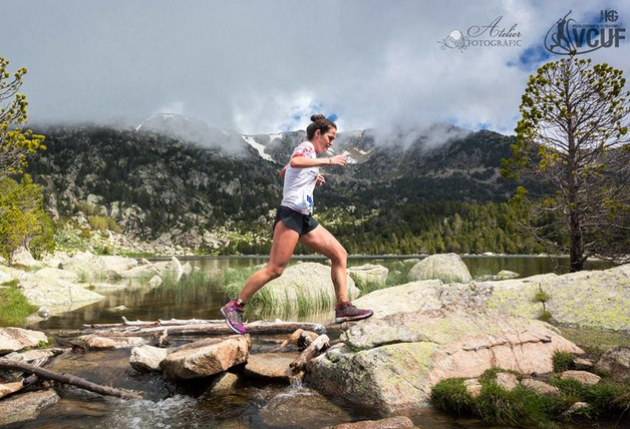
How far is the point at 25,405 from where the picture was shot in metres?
4.96

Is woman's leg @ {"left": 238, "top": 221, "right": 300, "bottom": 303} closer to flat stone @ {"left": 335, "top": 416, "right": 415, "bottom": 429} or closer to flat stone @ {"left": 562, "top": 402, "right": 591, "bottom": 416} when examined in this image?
flat stone @ {"left": 335, "top": 416, "right": 415, "bottom": 429}

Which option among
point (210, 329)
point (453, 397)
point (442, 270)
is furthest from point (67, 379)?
point (442, 270)

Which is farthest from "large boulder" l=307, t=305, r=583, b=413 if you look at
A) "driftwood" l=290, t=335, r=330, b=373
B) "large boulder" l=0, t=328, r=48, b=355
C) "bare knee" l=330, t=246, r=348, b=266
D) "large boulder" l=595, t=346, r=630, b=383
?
"large boulder" l=0, t=328, r=48, b=355

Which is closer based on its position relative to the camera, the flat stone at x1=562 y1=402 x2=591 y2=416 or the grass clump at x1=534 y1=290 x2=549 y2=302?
the flat stone at x1=562 y1=402 x2=591 y2=416

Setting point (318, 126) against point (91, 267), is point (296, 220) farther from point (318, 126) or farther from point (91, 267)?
point (91, 267)

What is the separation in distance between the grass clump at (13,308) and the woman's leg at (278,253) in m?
10.7

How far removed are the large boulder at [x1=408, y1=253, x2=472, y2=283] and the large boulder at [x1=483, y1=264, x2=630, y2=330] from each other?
16.1 metres

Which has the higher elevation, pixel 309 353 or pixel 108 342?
pixel 309 353

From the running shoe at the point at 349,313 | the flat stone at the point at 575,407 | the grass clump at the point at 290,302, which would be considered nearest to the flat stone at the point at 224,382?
the running shoe at the point at 349,313

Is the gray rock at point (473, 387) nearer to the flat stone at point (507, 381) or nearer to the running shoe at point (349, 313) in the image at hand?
the flat stone at point (507, 381)

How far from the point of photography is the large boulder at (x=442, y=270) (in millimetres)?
27064

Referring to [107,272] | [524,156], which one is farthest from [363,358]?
[107,272]

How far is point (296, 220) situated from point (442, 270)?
24.1m

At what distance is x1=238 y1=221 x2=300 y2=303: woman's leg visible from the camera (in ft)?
19.6
